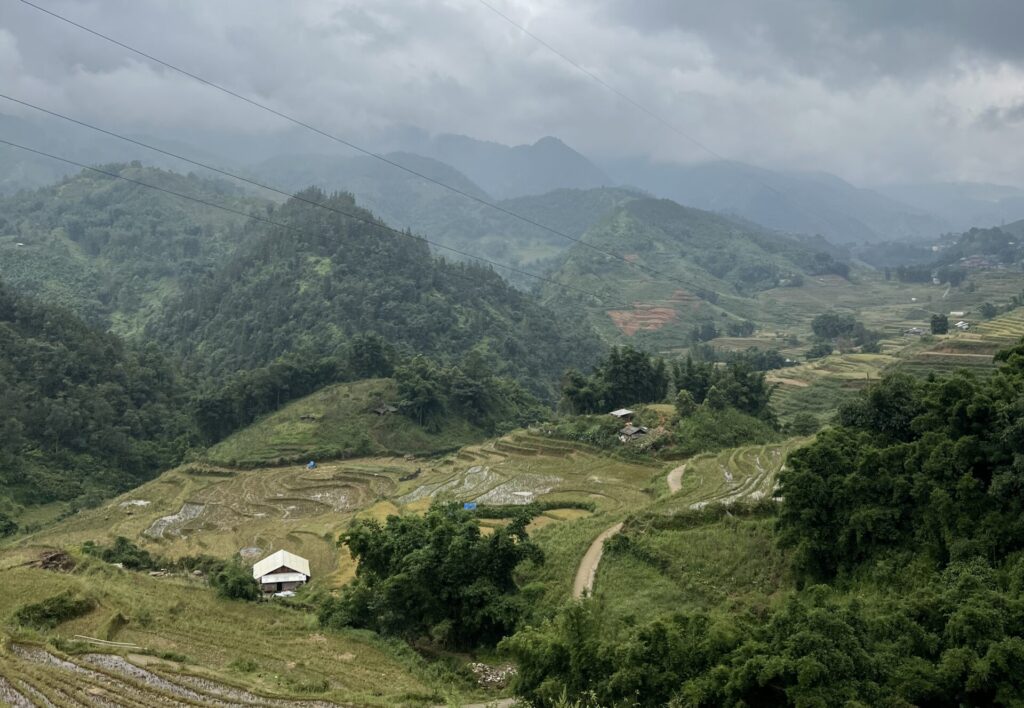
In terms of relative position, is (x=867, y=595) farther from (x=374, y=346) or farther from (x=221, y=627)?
(x=374, y=346)

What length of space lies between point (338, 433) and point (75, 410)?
18.4 metres

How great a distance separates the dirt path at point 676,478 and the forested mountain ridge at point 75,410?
34824mm

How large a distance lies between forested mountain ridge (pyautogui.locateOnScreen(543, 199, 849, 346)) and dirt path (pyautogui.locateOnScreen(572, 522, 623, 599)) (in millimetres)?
83605

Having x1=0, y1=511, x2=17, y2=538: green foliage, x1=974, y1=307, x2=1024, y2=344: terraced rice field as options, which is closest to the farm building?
x1=0, y1=511, x2=17, y2=538: green foliage

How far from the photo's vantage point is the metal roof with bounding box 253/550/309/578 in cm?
2575

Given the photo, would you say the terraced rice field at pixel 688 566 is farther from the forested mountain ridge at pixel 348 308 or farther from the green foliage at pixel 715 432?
the forested mountain ridge at pixel 348 308

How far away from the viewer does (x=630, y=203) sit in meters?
184

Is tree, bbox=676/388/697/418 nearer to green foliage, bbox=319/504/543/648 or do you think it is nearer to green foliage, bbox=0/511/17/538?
green foliage, bbox=319/504/543/648

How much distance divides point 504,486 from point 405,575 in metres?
18.4

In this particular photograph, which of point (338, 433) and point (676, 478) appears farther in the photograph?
point (338, 433)

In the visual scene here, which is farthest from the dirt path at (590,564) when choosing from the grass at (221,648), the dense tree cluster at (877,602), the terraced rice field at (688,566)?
the grass at (221,648)

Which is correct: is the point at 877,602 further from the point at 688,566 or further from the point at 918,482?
the point at 688,566

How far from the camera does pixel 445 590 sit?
1952 cm

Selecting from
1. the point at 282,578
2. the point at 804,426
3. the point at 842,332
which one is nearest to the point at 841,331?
the point at 842,332
